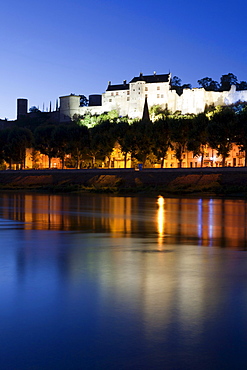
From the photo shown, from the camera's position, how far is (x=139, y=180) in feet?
227

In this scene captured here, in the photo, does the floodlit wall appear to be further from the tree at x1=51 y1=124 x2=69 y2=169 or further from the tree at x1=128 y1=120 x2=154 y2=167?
the tree at x1=128 y1=120 x2=154 y2=167

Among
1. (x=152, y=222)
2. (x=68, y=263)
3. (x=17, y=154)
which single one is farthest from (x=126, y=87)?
(x=68, y=263)

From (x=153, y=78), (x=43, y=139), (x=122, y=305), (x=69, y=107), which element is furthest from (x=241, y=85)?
(x=122, y=305)

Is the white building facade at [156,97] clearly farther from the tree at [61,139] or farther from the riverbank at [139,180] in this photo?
the riverbank at [139,180]

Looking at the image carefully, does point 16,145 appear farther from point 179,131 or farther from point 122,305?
point 122,305

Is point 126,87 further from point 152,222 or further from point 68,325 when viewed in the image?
point 68,325

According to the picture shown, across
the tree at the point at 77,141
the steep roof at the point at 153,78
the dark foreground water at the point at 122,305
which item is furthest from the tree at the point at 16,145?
the dark foreground water at the point at 122,305

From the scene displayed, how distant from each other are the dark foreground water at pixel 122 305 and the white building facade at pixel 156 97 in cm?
13935

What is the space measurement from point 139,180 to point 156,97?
91401 millimetres

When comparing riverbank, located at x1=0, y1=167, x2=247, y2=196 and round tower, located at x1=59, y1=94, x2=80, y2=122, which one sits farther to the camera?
round tower, located at x1=59, y1=94, x2=80, y2=122

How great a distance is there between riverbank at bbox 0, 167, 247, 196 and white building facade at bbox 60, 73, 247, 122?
74.5 meters

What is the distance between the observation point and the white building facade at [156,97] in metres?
151

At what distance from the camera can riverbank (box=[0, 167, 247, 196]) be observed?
58.1m

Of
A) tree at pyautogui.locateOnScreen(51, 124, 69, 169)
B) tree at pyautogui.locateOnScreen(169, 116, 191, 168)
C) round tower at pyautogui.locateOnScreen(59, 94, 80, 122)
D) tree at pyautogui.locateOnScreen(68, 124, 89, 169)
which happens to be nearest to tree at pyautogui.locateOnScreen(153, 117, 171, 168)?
tree at pyautogui.locateOnScreen(169, 116, 191, 168)
